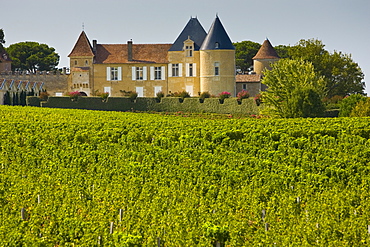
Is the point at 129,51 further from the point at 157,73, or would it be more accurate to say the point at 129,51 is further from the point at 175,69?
the point at 175,69

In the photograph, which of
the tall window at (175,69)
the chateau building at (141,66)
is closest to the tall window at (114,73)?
the chateau building at (141,66)

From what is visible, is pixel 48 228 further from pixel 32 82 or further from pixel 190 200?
pixel 32 82

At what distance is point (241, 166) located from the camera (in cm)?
1359

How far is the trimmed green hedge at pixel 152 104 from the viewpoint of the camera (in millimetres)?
42938

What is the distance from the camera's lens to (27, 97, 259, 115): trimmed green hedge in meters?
42.9

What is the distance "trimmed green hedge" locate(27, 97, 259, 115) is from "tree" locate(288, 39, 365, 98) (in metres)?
14.7

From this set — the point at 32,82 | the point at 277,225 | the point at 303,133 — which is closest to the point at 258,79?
the point at 32,82

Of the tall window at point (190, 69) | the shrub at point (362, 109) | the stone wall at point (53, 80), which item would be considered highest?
the tall window at point (190, 69)

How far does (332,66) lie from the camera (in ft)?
184

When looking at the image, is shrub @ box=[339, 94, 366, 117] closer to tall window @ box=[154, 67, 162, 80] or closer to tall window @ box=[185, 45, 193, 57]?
tall window @ box=[185, 45, 193, 57]

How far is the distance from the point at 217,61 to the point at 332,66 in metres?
11.7

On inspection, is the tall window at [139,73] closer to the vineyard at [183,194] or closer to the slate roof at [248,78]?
the slate roof at [248,78]

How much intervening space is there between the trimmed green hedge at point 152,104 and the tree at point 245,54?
103 ft

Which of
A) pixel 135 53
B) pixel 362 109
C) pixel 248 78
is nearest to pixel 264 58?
pixel 248 78
